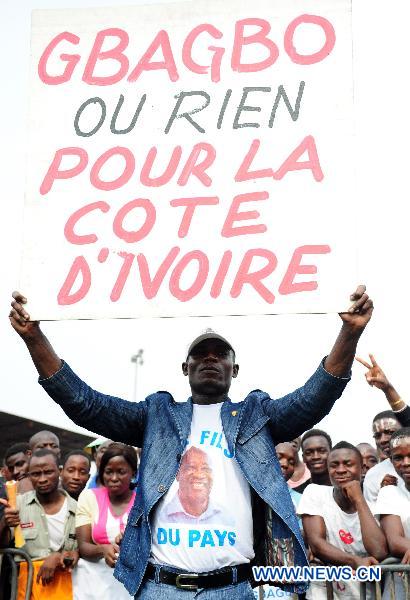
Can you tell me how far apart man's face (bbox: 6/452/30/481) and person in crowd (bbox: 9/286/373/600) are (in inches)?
174

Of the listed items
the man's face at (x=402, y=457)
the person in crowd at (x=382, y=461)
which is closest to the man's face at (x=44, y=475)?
the person in crowd at (x=382, y=461)

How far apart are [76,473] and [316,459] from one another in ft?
6.47

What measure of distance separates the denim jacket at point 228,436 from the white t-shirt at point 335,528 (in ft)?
7.89

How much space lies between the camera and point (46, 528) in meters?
6.26

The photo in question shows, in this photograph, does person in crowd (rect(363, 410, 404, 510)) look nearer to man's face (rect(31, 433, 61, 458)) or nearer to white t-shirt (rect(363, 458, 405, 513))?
white t-shirt (rect(363, 458, 405, 513))

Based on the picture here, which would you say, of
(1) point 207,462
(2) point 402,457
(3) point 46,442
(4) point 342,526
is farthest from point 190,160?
(3) point 46,442

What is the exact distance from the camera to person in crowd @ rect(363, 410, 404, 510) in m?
6.43

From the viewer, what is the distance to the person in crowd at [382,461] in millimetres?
6426

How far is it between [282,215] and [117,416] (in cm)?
107

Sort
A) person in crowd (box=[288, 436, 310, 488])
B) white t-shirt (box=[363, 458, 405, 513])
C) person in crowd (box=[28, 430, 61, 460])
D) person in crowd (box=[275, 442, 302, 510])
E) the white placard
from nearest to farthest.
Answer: the white placard < white t-shirt (box=[363, 458, 405, 513]) < person in crowd (box=[275, 442, 302, 510]) < person in crowd (box=[288, 436, 310, 488]) < person in crowd (box=[28, 430, 61, 460])

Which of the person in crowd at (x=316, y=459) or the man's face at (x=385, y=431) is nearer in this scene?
the man's face at (x=385, y=431)

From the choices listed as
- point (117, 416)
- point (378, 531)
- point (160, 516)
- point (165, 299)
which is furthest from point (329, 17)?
point (378, 531)

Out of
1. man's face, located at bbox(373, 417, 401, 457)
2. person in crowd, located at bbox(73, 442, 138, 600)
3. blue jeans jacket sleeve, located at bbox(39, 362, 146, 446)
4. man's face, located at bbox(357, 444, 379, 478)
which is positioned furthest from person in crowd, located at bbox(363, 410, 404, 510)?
blue jeans jacket sleeve, located at bbox(39, 362, 146, 446)

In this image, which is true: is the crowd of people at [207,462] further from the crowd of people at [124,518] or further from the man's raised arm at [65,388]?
the crowd of people at [124,518]
